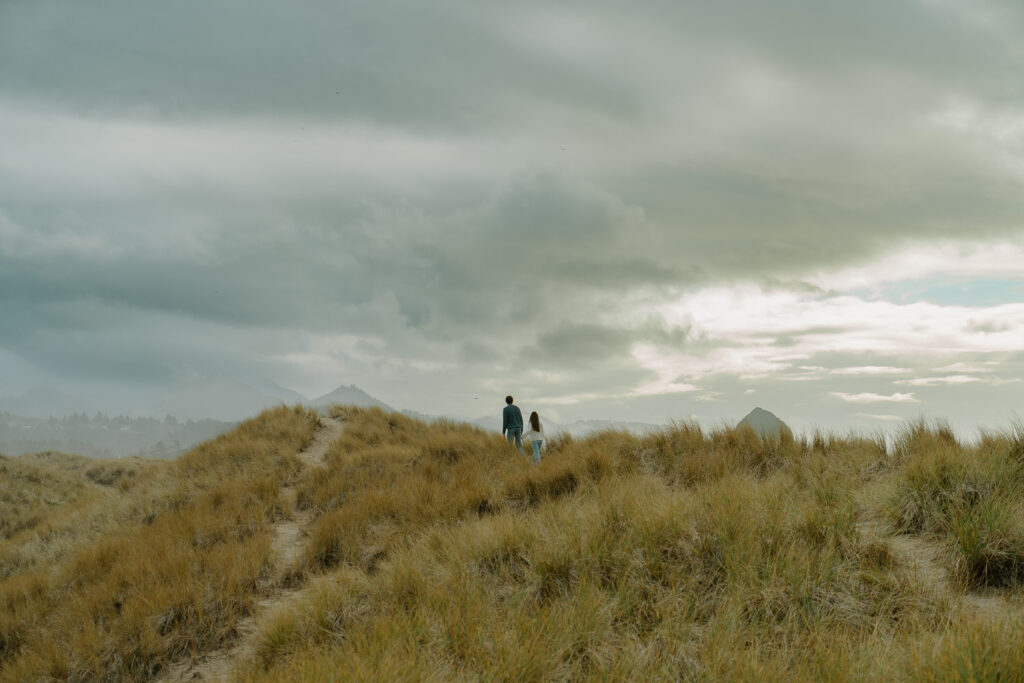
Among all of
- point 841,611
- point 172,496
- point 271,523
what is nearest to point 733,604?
point 841,611

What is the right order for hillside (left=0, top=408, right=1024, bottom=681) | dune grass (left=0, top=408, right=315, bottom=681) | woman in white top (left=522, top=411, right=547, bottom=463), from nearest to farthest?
1. hillside (left=0, top=408, right=1024, bottom=681)
2. dune grass (left=0, top=408, right=315, bottom=681)
3. woman in white top (left=522, top=411, right=547, bottom=463)

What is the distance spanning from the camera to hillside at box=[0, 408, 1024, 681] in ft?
13.5

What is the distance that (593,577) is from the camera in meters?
5.48

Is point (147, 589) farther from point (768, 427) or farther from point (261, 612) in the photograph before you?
point (768, 427)

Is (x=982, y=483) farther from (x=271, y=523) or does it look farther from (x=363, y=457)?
(x=363, y=457)

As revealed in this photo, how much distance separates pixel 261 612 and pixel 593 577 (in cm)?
516

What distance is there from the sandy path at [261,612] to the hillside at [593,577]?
0.05 meters

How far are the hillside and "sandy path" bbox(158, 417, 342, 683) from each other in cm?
5

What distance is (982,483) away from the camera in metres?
6.27

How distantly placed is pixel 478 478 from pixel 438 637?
6222 mm

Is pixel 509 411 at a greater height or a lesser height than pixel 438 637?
greater

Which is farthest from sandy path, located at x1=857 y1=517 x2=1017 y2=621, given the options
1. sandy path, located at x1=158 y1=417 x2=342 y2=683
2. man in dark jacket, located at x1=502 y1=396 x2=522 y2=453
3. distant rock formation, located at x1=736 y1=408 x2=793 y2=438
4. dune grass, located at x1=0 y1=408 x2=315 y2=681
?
man in dark jacket, located at x1=502 y1=396 x2=522 y2=453

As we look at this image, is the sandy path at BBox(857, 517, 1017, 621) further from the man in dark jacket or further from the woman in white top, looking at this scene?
the man in dark jacket

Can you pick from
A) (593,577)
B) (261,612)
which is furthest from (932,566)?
(261,612)
